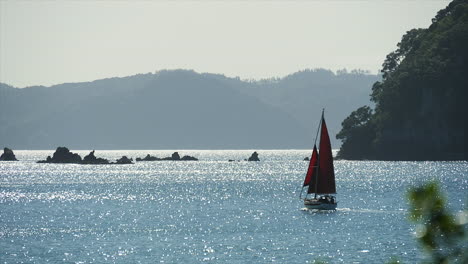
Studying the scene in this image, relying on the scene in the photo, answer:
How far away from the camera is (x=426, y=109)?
176 m

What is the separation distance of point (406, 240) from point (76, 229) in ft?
78.6

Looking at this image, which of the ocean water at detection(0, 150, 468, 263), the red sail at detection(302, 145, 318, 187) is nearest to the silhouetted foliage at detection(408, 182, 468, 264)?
the ocean water at detection(0, 150, 468, 263)

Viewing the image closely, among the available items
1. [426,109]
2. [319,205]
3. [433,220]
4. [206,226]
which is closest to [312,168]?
[319,205]

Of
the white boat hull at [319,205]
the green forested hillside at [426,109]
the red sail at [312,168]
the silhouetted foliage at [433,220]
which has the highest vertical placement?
the green forested hillside at [426,109]

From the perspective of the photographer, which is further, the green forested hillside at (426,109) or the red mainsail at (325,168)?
the green forested hillside at (426,109)

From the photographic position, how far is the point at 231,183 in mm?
128875

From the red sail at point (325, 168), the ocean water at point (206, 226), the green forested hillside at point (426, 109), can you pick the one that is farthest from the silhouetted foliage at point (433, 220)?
the green forested hillside at point (426, 109)

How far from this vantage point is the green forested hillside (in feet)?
567

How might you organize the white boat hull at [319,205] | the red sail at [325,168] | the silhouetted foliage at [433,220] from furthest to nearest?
1. the red sail at [325,168]
2. the white boat hull at [319,205]
3. the silhouetted foliage at [433,220]

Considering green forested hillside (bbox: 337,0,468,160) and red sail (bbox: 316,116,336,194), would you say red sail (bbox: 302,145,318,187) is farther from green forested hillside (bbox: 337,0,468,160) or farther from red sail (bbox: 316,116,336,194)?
green forested hillside (bbox: 337,0,468,160)

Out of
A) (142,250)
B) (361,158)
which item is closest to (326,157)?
(142,250)

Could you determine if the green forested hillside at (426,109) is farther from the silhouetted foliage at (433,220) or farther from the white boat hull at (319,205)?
the silhouetted foliage at (433,220)

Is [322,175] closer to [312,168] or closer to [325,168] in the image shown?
[325,168]

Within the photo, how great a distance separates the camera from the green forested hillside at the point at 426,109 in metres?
173
